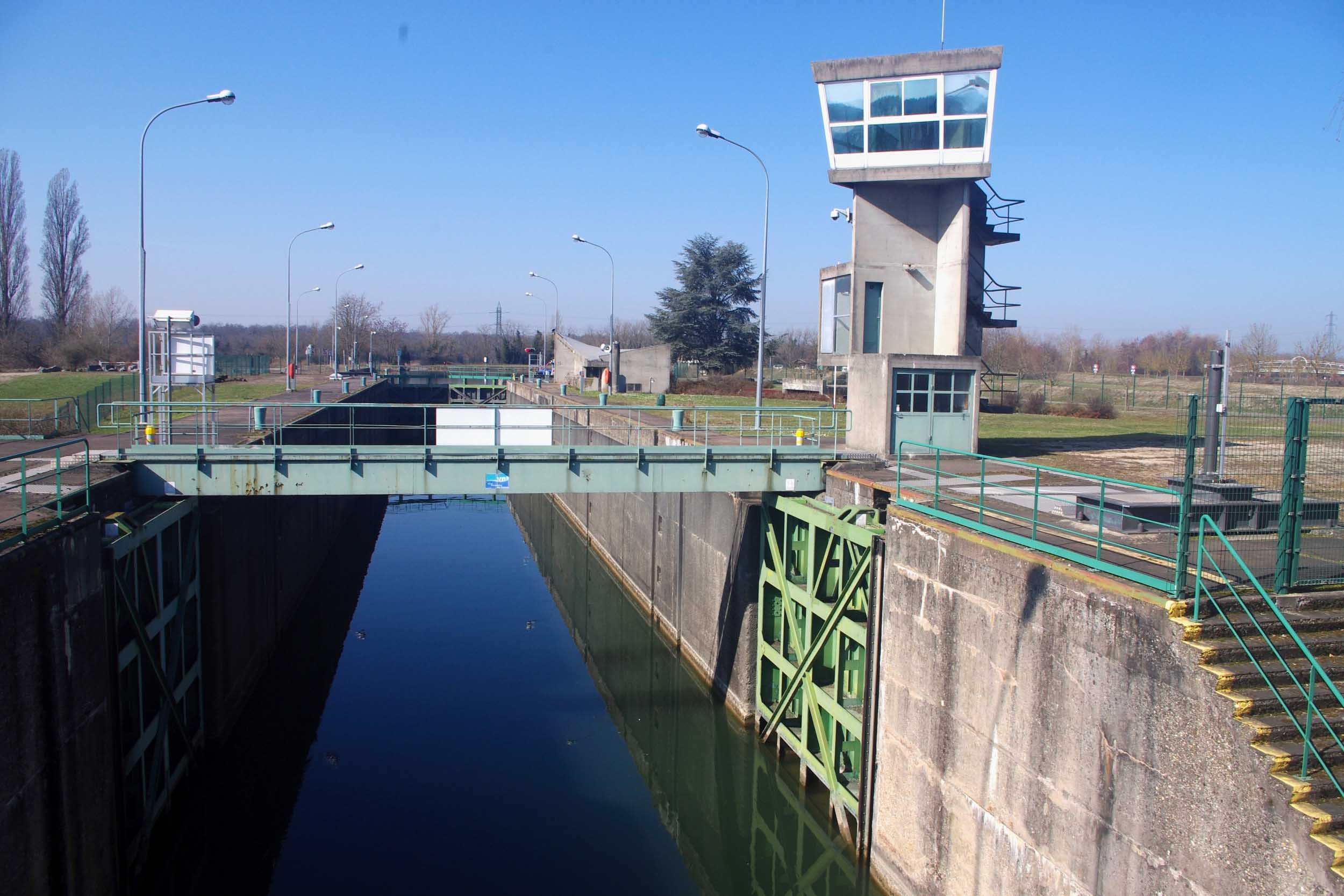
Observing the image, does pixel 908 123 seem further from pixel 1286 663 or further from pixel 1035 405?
pixel 1035 405

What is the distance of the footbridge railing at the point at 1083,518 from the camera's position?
8.30 metres

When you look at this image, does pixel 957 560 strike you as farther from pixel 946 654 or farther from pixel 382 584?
pixel 382 584

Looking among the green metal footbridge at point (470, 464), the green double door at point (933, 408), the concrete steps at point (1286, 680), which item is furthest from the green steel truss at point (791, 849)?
the green double door at point (933, 408)

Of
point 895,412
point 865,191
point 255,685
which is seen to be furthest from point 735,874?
point 865,191

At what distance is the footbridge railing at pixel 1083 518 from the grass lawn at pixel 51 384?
3223 cm

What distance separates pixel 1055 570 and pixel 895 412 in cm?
931

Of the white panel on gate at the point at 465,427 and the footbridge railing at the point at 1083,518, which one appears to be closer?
the footbridge railing at the point at 1083,518

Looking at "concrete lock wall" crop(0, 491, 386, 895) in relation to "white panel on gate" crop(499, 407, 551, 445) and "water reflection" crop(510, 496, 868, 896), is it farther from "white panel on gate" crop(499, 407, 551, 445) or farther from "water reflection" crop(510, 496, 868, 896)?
"water reflection" crop(510, 496, 868, 896)

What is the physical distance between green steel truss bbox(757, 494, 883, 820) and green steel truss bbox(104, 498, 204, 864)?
879 cm

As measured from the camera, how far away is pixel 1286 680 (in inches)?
280

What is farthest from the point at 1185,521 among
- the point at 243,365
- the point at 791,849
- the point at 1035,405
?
the point at 243,365

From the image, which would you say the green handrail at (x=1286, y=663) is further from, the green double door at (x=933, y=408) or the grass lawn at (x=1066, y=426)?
the grass lawn at (x=1066, y=426)

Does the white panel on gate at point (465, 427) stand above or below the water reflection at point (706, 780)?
above

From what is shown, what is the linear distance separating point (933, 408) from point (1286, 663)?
11.3 metres
